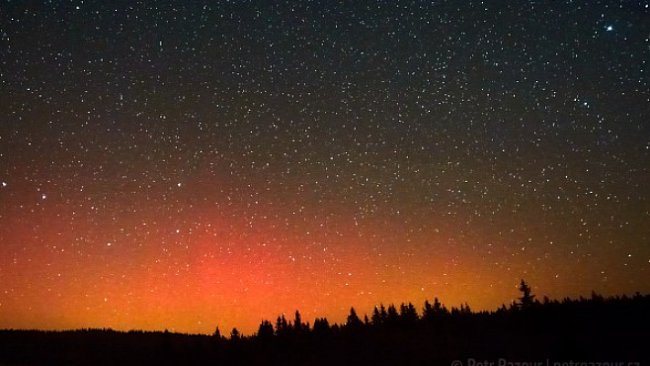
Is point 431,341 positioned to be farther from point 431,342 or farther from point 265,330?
point 265,330

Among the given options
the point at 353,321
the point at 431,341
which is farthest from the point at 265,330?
the point at 431,341

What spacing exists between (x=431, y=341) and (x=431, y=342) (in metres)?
0.85

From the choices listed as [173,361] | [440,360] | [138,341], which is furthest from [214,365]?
[138,341]

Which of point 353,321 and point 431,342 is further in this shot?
point 353,321

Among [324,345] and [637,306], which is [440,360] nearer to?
[324,345]

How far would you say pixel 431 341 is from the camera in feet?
195

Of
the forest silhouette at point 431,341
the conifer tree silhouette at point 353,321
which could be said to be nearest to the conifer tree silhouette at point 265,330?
the forest silhouette at point 431,341

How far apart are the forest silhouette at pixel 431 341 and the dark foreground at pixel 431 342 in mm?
136

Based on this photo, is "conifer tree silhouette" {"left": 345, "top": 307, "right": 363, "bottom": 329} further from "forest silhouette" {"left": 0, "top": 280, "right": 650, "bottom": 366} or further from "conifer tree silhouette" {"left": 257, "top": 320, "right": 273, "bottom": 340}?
"conifer tree silhouette" {"left": 257, "top": 320, "right": 273, "bottom": 340}

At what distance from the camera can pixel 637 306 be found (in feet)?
249

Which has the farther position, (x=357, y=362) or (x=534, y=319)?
(x=534, y=319)

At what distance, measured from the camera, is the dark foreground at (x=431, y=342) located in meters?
48.7

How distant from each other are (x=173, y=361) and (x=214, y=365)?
690cm

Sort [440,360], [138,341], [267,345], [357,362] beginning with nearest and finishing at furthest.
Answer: [440,360], [357,362], [267,345], [138,341]
